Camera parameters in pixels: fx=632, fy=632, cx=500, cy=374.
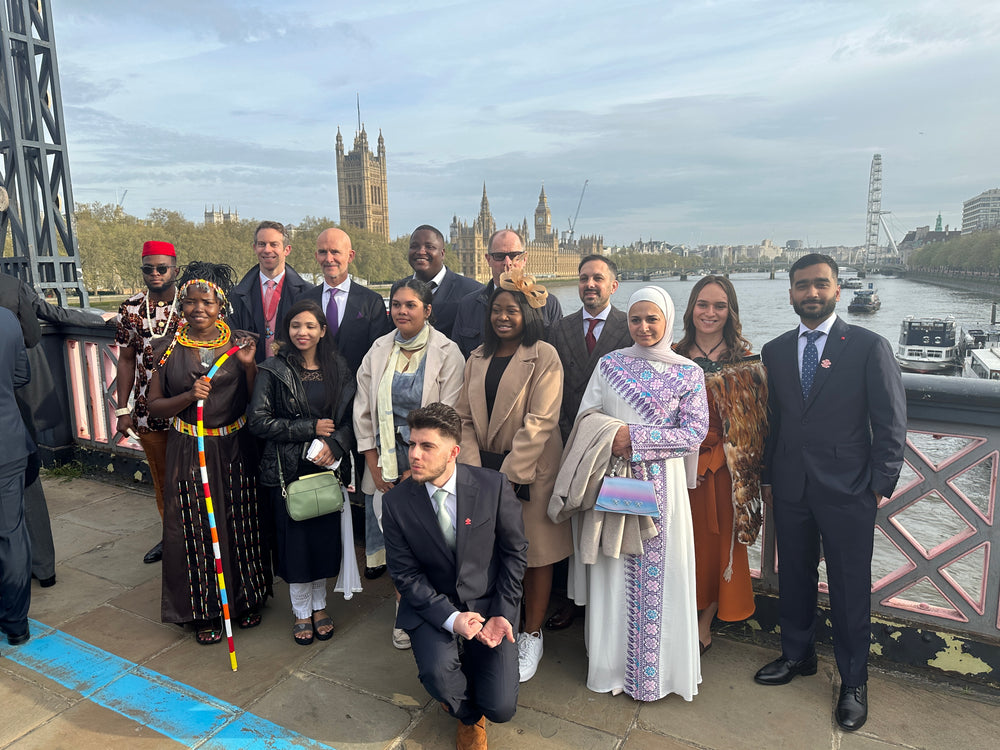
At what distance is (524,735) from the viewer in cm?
275

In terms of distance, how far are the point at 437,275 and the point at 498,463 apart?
6.75ft

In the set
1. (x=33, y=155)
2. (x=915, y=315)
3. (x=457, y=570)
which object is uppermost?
(x=33, y=155)

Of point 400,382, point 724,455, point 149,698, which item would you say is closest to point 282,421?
point 400,382

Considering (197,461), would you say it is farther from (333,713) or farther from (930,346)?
(930,346)

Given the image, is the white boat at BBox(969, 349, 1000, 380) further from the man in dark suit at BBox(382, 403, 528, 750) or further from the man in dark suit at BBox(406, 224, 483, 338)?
the man in dark suit at BBox(382, 403, 528, 750)

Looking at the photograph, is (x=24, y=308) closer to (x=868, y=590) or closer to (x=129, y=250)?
(x=868, y=590)

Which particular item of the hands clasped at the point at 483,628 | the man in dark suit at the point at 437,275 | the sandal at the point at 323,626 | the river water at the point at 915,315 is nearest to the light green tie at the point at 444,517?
the hands clasped at the point at 483,628

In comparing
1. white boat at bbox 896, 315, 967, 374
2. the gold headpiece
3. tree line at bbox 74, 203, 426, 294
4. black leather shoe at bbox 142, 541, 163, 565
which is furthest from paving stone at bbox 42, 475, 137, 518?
white boat at bbox 896, 315, 967, 374

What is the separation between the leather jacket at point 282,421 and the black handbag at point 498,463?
836mm

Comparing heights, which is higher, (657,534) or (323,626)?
(657,534)

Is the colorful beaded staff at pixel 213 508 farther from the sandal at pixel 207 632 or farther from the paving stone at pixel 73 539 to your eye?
the paving stone at pixel 73 539

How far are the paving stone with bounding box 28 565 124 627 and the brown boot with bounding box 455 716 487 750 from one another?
2.62 m

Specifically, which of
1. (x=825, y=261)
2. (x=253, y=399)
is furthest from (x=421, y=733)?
(x=825, y=261)

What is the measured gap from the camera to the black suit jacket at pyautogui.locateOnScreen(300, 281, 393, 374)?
4.30 metres
